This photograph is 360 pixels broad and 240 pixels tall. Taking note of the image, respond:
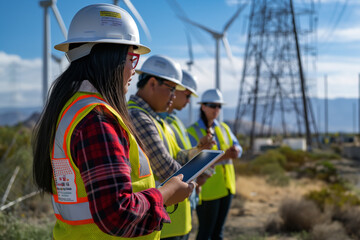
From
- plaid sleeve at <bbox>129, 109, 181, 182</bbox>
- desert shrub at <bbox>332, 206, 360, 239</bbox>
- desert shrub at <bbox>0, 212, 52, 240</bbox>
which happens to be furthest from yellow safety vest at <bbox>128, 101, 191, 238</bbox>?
desert shrub at <bbox>332, 206, 360, 239</bbox>

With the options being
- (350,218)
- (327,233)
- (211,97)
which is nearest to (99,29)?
(211,97)

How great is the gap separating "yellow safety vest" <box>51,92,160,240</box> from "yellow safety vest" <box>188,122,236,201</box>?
2.73m

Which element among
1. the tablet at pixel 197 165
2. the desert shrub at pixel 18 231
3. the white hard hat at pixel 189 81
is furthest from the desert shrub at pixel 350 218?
the tablet at pixel 197 165

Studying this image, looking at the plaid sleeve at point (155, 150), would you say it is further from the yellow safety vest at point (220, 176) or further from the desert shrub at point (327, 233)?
the desert shrub at point (327, 233)

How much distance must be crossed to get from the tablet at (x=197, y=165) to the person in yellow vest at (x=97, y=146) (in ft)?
0.29

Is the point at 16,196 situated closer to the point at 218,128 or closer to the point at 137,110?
the point at 218,128

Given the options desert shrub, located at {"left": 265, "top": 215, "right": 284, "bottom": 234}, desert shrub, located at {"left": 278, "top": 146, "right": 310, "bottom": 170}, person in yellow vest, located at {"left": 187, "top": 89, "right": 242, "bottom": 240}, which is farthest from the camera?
desert shrub, located at {"left": 278, "top": 146, "right": 310, "bottom": 170}

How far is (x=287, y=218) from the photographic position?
23.9 ft

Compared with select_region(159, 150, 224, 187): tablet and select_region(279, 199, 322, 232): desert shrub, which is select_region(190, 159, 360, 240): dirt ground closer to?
select_region(279, 199, 322, 232): desert shrub

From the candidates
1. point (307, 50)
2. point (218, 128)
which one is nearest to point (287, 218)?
point (218, 128)

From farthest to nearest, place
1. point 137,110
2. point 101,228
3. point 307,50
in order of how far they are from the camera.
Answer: point 307,50
point 137,110
point 101,228

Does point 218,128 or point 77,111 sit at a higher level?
point 77,111

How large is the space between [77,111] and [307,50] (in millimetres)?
31933

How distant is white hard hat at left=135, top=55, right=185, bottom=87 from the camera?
9.57ft
